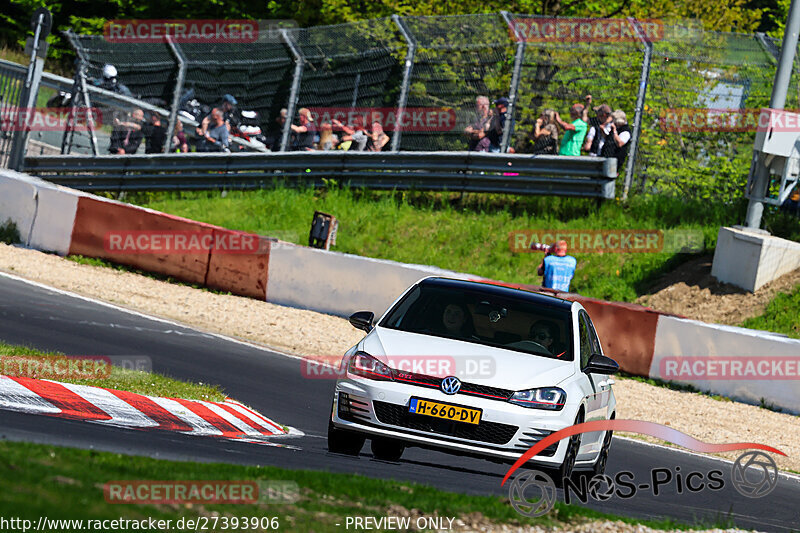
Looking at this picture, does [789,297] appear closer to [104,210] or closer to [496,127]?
[496,127]

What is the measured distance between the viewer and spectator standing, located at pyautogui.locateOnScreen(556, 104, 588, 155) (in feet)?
64.0

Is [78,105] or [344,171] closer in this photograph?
[344,171]

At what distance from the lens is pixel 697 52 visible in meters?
19.3

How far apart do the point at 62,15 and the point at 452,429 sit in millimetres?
39504

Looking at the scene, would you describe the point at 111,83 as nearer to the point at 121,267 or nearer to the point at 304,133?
the point at 304,133

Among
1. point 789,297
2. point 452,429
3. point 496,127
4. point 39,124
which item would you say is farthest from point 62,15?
point 452,429

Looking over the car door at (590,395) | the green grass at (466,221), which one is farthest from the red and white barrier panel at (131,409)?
the green grass at (466,221)

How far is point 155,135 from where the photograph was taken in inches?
932

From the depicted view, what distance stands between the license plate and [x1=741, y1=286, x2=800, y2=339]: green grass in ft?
32.0

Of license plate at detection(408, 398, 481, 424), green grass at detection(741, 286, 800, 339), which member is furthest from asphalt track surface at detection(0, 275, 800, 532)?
green grass at detection(741, 286, 800, 339)

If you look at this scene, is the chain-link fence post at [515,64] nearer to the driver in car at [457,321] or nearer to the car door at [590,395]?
the car door at [590,395]

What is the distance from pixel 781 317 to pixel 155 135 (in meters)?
13.2

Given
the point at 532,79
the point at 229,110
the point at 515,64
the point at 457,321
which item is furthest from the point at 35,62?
the point at 457,321

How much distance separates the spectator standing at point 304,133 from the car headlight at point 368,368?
15.0 m
